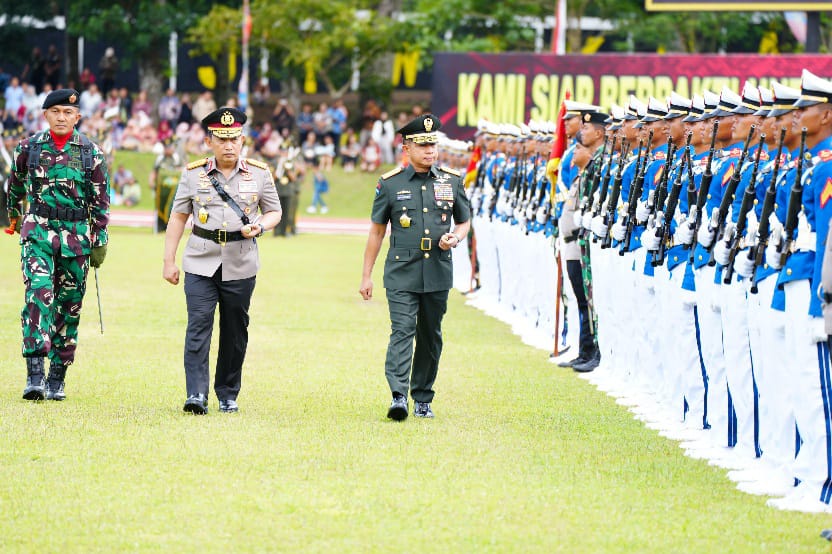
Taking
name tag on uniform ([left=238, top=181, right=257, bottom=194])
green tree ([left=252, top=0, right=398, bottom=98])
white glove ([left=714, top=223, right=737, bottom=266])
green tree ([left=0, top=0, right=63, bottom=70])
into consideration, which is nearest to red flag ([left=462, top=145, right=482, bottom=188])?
name tag on uniform ([left=238, top=181, right=257, bottom=194])

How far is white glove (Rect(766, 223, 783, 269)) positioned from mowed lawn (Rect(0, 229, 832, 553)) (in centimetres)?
111

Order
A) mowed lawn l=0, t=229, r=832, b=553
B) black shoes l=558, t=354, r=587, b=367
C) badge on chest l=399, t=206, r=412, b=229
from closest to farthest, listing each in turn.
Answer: mowed lawn l=0, t=229, r=832, b=553, badge on chest l=399, t=206, r=412, b=229, black shoes l=558, t=354, r=587, b=367

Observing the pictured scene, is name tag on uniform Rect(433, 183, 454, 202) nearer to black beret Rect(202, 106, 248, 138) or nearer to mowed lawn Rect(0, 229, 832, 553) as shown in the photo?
black beret Rect(202, 106, 248, 138)

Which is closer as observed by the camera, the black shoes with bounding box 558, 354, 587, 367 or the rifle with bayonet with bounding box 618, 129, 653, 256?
the rifle with bayonet with bounding box 618, 129, 653, 256

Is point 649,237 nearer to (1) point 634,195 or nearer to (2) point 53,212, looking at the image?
(1) point 634,195

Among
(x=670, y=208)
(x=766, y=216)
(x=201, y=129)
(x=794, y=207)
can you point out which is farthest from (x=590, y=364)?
(x=201, y=129)

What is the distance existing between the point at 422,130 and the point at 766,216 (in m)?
2.67

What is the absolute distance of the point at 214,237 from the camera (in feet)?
32.1

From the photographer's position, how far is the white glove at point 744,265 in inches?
312

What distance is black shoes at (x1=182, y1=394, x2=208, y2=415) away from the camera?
9.77 m

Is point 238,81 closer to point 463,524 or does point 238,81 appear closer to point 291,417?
point 291,417

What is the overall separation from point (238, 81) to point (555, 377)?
3765 centimetres

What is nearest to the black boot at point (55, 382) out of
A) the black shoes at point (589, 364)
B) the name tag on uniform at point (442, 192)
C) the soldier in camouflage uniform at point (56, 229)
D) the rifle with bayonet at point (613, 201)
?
the soldier in camouflage uniform at point (56, 229)

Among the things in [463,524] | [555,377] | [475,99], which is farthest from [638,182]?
[475,99]
